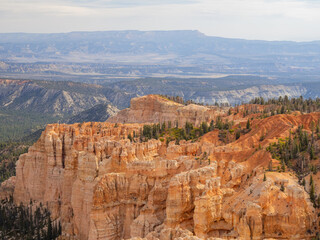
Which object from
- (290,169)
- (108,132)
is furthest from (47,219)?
(290,169)

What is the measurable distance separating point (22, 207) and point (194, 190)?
36736mm

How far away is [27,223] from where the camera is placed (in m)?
79.1

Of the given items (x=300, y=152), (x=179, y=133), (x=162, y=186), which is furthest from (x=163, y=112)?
(x=300, y=152)

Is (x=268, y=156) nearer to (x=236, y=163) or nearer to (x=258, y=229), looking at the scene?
(x=236, y=163)

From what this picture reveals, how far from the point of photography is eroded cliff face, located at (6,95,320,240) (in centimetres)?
4991

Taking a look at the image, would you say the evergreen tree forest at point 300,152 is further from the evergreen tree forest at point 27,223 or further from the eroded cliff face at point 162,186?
the evergreen tree forest at point 27,223

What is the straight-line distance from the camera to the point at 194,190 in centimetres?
5519

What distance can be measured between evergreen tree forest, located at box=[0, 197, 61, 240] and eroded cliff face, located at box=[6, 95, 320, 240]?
1606 millimetres

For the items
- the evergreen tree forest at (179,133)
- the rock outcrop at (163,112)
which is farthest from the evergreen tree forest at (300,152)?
the rock outcrop at (163,112)

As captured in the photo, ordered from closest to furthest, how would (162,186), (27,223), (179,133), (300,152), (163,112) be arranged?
(162,186)
(300,152)
(27,223)
(179,133)
(163,112)

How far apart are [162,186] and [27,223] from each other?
2725 centimetres

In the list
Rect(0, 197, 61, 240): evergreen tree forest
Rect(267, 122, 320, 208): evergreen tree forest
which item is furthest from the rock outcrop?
Rect(267, 122, 320, 208): evergreen tree forest

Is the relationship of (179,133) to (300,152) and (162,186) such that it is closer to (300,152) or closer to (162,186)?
(162,186)

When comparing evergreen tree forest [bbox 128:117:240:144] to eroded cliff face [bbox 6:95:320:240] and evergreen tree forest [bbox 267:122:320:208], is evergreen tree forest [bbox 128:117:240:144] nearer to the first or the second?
eroded cliff face [bbox 6:95:320:240]
